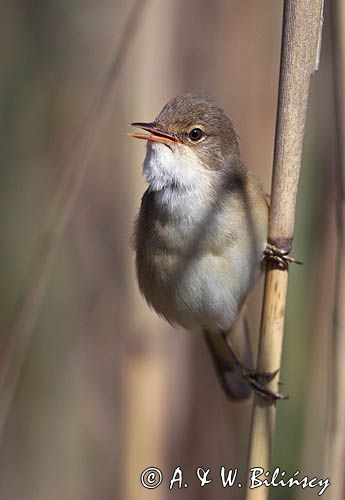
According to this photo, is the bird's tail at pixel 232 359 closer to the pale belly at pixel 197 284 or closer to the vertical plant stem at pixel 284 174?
the pale belly at pixel 197 284

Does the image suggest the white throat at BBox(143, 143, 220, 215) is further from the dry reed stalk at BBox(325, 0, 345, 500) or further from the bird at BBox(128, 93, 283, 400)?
the dry reed stalk at BBox(325, 0, 345, 500)

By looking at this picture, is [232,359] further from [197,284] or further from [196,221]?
[196,221]

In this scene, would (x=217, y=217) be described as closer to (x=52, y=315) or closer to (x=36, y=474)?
(x=52, y=315)

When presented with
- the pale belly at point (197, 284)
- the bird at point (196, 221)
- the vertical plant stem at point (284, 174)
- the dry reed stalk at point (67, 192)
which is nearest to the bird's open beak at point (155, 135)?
the bird at point (196, 221)

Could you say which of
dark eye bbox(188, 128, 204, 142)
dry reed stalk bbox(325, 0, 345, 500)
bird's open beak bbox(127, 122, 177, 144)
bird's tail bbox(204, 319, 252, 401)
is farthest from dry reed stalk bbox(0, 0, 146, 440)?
bird's tail bbox(204, 319, 252, 401)

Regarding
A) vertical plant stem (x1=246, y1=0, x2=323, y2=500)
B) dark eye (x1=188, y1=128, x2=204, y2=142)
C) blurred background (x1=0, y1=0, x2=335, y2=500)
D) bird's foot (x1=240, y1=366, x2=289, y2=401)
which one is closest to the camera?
vertical plant stem (x1=246, y1=0, x2=323, y2=500)

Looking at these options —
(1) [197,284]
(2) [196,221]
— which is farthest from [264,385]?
(2) [196,221]
